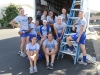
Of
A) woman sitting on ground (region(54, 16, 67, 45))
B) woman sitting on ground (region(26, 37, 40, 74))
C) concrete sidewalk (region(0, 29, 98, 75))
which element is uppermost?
woman sitting on ground (region(54, 16, 67, 45))

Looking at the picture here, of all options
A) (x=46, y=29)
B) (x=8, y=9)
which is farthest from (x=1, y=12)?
(x=46, y=29)

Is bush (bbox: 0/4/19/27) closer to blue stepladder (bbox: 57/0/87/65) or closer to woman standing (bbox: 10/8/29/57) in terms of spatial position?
woman standing (bbox: 10/8/29/57)

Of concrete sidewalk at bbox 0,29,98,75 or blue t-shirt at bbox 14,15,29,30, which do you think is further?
blue t-shirt at bbox 14,15,29,30

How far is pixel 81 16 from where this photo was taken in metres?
5.63

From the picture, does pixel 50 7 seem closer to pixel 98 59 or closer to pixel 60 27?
pixel 60 27

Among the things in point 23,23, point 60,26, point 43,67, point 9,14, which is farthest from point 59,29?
point 9,14

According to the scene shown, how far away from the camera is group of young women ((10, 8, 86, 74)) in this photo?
552cm

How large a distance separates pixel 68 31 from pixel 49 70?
6.08 ft

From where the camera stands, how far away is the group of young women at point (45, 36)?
5.52 metres

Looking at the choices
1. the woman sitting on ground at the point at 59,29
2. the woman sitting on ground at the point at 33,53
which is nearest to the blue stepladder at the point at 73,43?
the woman sitting on ground at the point at 59,29

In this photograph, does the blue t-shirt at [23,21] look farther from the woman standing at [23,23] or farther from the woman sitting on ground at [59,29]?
the woman sitting on ground at [59,29]

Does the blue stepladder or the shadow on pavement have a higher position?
the blue stepladder

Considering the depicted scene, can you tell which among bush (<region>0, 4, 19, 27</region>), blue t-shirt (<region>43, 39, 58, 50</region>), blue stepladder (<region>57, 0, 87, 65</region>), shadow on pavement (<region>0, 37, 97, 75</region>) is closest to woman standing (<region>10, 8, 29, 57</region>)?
shadow on pavement (<region>0, 37, 97, 75</region>)

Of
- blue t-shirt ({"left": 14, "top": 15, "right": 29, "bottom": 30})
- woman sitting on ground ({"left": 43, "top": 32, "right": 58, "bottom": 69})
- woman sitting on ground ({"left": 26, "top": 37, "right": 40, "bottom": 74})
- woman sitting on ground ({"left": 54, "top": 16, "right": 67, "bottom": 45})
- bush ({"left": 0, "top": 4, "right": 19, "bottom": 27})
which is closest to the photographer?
woman sitting on ground ({"left": 26, "top": 37, "right": 40, "bottom": 74})
